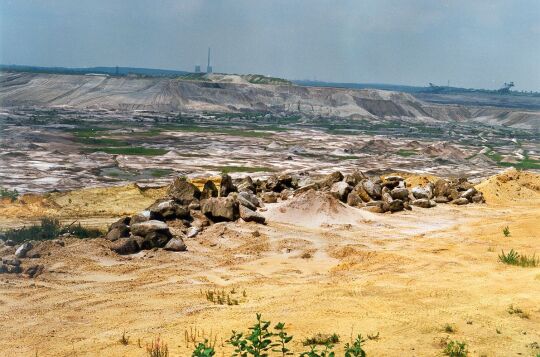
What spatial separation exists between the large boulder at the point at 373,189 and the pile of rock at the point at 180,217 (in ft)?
13.4

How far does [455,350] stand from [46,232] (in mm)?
10690

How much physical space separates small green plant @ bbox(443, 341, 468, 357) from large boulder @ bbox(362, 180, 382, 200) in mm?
13235

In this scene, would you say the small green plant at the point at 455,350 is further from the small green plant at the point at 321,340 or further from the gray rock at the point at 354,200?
the gray rock at the point at 354,200

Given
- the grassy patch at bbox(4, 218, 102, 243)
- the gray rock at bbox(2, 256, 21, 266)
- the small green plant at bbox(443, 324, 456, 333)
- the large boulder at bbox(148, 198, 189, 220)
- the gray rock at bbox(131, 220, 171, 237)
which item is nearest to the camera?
the small green plant at bbox(443, 324, 456, 333)

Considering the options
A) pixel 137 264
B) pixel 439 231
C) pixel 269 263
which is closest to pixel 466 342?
pixel 269 263

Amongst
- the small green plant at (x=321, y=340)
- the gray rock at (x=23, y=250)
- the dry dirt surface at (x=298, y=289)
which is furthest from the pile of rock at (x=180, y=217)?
the small green plant at (x=321, y=340)

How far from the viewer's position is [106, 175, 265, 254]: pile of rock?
1331cm

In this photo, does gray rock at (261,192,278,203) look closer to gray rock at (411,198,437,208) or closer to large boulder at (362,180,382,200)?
large boulder at (362,180,382,200)

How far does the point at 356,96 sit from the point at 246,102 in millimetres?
22582

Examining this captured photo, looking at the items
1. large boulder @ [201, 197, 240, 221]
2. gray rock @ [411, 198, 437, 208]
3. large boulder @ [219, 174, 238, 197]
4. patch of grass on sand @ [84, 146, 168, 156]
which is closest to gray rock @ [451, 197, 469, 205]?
gray rock @ [411, 198, 437, 208]

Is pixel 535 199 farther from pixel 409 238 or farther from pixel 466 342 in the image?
pixel 466 342

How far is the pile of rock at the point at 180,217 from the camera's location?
13.3 metres

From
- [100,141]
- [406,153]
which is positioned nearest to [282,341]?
[100,141]

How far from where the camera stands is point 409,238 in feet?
50.6
